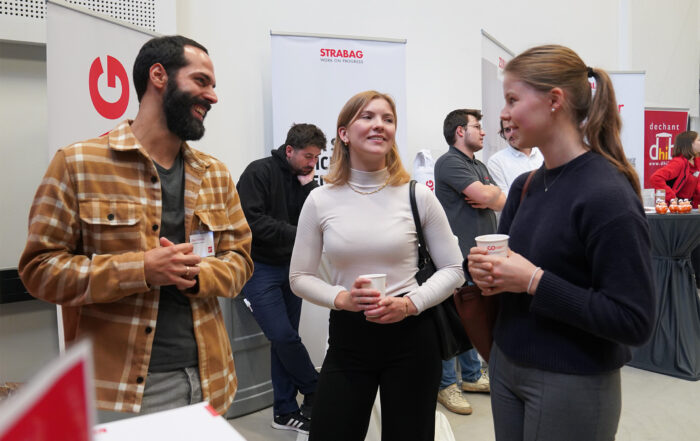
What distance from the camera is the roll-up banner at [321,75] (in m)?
3.75

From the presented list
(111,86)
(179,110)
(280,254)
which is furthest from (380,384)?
(111,86)

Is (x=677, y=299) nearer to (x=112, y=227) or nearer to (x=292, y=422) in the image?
(x=292, y=422)

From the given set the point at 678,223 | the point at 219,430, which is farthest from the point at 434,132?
the point at 219,430

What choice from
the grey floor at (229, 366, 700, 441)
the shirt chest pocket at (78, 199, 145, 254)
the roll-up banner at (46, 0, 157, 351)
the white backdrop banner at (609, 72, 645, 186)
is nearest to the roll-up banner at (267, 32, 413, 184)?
the roll-up banner at (46, 0, 157, 351)

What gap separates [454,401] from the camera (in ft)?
10.8

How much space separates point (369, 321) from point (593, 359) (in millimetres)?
722

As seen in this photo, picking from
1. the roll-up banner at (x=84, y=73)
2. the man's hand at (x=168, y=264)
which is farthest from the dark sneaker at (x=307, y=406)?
the man's hand at (x=168, y=264)

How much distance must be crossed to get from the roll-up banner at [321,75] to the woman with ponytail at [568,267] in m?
2.60

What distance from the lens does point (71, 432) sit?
370 millimetres

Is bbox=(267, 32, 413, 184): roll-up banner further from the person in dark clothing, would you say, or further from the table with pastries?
the table with pastries

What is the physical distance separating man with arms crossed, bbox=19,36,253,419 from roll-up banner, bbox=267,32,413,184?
2204 mm

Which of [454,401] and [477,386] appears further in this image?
[477,386]

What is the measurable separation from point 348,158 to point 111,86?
1400mm

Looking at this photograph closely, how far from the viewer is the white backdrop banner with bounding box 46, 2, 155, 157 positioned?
89.1 inches
